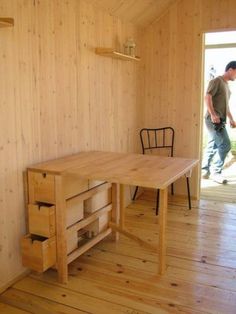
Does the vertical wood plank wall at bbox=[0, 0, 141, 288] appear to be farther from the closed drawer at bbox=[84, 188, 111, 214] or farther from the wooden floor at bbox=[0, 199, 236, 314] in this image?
the closed drawer at bbox=[84, 188, 111, 214]

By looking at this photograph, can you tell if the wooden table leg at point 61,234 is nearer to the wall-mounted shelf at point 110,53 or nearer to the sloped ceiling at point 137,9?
the wall-mounted shelf at point 110,53

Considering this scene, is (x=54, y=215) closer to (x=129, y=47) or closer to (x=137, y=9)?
(x=129, y=47)

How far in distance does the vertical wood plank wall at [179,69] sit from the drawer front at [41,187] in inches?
86.6

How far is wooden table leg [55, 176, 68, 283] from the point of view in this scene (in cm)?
227

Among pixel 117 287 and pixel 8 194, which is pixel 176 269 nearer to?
pixel 117 287

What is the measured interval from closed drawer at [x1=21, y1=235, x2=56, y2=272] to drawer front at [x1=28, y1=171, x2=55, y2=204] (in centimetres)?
26

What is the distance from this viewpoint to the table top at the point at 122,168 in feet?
6.92

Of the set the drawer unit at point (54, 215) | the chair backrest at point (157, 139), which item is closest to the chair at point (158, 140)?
the chair backrest at point (157, 139)

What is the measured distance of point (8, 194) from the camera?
2256 mm

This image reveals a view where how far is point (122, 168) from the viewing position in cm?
237

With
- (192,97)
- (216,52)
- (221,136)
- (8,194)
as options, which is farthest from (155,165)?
(216,52)

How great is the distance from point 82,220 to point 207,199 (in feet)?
6.86

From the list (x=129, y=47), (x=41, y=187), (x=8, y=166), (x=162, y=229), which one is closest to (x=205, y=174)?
(x=129, y=47)

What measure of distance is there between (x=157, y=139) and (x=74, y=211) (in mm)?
2001
